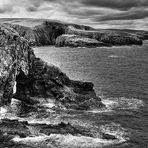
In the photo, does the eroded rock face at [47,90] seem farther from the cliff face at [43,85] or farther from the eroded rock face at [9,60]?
the eroded rock face at [9,60]

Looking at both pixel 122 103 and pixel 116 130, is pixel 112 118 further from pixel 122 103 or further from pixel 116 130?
pixel 122 103

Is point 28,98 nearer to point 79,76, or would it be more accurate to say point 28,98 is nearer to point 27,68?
point 27,68

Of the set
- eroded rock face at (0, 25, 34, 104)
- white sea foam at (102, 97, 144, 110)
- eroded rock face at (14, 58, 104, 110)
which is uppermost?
eroded rock face at (0, 25, 34, 104)

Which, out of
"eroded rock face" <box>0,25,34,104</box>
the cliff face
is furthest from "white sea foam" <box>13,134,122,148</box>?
the cliff face

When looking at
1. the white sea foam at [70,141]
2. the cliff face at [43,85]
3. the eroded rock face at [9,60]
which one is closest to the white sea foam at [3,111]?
the eroded rock face at [9,60]

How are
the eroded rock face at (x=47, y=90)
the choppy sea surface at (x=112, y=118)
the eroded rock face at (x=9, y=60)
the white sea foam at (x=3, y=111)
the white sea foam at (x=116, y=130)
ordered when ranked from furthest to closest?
1. the eroded rock face at (x=47, y=90)
2. the eroded rock face at (x=9, y=60)
3. the white sea foam at (x=3, y=111)
4. the white sea foam at (x=116, y=130)
5. the choppy sea surface at (x=112, y=118)

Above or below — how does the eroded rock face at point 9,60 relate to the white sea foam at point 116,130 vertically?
above

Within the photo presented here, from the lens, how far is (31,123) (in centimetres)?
4606

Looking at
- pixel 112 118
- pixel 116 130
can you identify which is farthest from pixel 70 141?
pixel 112 118

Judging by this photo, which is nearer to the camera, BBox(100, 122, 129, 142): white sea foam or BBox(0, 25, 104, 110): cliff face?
BBox(100, 122, 129, 142): white sea foam

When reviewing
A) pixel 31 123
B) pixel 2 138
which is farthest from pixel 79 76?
pixel 2 138

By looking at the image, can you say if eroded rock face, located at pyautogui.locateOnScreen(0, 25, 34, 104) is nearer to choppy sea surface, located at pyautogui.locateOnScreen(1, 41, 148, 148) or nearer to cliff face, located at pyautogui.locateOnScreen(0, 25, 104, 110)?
cliff face, located at pyautogui.locateOnScreen(0, 25, 104, 110)

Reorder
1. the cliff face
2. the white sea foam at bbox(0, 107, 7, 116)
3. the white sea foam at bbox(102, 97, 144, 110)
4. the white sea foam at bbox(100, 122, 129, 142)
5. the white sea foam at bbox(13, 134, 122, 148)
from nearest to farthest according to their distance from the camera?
the white sea foam at bbox(13, 134, 122, 148) → the white sea foam at bbox(100, 122, 129, 142) → the white sea foam at bbox(0, 107, 7, 116) → the cliff face → the white sea foam at bbox(102, 97, 144, 110)

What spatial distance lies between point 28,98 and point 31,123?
13105 millimetres
